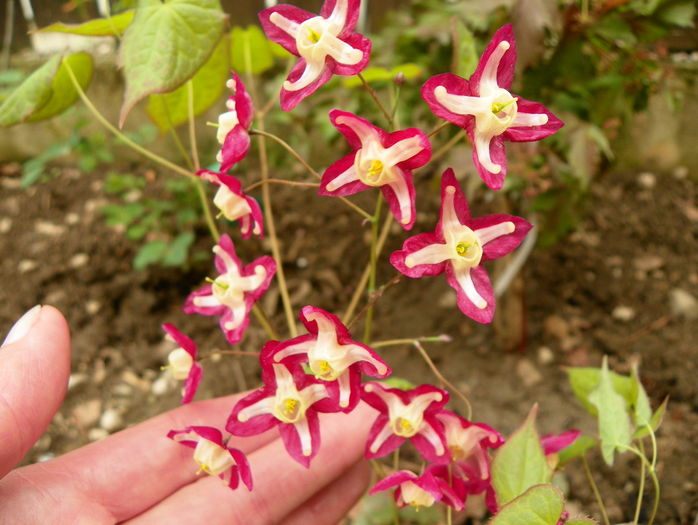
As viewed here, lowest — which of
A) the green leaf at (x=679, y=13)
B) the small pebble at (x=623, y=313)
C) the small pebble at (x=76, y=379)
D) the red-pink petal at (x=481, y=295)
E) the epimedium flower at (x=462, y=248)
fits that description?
the small pebble at (x=623, y=313)

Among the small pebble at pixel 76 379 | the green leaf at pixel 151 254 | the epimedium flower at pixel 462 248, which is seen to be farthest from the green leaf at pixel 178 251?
the epimedium flower at pixel 462 248

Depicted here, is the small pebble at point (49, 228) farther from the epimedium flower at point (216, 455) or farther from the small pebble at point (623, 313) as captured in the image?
the small pebble at point (623, 313)

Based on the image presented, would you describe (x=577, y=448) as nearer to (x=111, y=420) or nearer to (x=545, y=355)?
(x=545, y=355)

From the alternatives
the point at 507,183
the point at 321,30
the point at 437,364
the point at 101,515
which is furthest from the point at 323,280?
the point at 321,30

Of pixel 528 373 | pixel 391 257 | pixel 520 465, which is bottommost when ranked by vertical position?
pixel 528 373

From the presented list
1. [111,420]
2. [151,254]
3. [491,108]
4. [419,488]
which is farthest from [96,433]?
[491,108]
